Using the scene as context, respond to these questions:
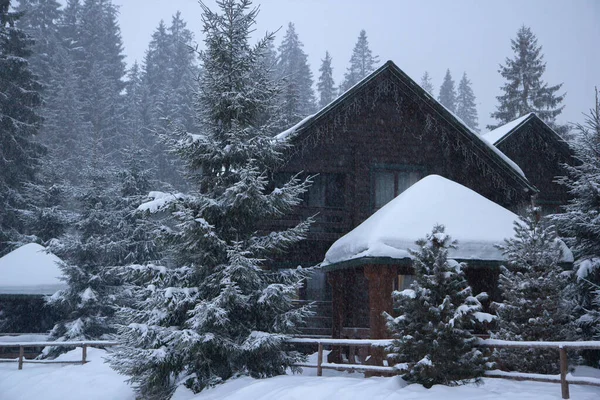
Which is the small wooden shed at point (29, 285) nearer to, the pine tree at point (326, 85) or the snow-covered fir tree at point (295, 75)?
the snow-covered fir tree at point (295, 75)

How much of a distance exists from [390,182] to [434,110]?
2936 millimetres

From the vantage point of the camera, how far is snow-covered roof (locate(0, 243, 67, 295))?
25.9 metres

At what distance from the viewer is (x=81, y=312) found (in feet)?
83.1

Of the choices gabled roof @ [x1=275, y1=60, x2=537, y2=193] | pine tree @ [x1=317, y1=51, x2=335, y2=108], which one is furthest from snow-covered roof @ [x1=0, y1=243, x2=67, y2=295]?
pine tree @ [x1=317, y1=51, x2=335, y2=108]

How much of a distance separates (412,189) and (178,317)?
25.5ft

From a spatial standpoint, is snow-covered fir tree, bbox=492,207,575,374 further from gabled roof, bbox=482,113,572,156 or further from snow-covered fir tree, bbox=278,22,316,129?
snow-covered fir tree, bbox=278,22,316,129

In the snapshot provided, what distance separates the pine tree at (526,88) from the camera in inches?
1793

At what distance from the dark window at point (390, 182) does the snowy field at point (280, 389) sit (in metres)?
6.74

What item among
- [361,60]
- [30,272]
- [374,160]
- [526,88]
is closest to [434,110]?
[374,160]

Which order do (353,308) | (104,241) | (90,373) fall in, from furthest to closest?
(104,241) → (353,308) → (90,373)

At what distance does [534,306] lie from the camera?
1342cm

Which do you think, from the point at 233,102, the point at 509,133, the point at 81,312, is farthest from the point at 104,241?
the point at 509,133

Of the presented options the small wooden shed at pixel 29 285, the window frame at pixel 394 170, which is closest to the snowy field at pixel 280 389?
the window frame at pixel 394 170

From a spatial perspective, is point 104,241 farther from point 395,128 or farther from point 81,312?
point 395,128
